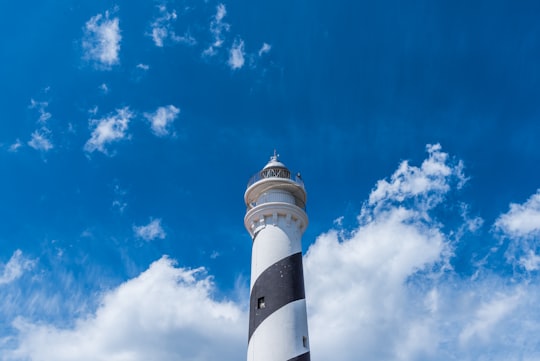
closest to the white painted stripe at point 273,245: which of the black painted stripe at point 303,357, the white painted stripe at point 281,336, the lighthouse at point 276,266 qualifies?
the lighthouse at point 276,266

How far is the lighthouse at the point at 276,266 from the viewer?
16.4m

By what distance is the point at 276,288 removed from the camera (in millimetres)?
17469

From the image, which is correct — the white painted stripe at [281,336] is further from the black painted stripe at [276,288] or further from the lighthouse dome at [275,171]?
the lighthouse dome at [275,171]

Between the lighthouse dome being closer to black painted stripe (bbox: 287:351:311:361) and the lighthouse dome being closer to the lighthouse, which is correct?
the lighthouse

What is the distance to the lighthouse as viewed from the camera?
16.4 meters

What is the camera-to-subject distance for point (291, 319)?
55.1 ft

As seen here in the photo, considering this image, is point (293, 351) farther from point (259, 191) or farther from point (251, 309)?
point (259, 191)

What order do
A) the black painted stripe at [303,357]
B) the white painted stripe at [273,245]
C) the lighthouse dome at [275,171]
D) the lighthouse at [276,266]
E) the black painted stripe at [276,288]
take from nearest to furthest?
Result: 1. the black painted stripe at [303,357]
2. the lighthouse at [276,266]
3. the black painted stripe at [276,288]
4. the white painted stripe at [273,245]
5. the lighthouse dome at [275,171]

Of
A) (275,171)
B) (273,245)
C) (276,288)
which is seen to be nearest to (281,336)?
(276,288)

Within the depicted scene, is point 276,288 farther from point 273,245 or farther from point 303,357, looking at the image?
point 303,357

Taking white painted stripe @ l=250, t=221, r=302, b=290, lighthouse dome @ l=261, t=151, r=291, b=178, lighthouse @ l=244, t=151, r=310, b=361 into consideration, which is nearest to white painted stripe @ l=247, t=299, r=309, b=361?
lighthouse @ l=244, t=151, r=310, b=361

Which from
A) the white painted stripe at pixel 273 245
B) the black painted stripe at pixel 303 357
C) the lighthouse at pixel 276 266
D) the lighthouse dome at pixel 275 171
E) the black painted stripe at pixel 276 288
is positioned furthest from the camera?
the lighthouse dome at pixel 275 171

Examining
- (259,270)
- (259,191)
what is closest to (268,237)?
(259,270)

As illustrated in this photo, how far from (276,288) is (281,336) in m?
1.81
